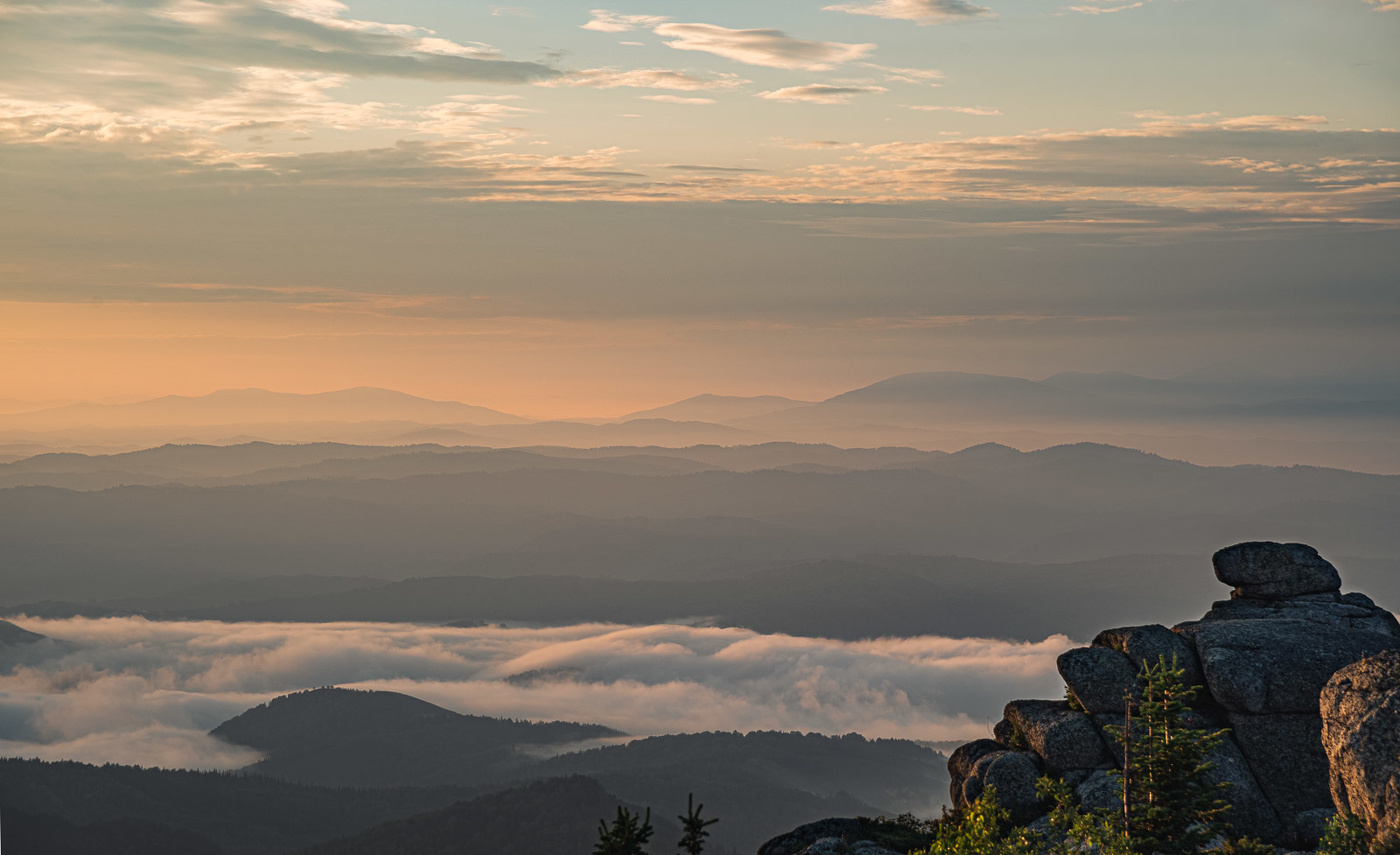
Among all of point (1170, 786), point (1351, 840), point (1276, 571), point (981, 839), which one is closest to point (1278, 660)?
point (1276, 571)

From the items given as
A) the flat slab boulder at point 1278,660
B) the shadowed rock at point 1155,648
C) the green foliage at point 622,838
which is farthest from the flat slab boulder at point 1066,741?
the green foliage at point 622,838

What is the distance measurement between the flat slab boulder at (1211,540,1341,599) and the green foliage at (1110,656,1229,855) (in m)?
24.2

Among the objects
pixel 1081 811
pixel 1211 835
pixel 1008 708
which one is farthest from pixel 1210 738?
pixel 1008 708

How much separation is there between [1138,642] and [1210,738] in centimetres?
1877

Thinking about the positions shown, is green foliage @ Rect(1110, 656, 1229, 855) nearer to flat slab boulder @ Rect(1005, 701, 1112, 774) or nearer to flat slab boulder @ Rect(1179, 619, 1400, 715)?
flat slab boulder @ Rect(1005, 701, 1112, 774)

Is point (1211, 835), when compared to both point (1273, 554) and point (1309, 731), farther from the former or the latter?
point (1273, 554)

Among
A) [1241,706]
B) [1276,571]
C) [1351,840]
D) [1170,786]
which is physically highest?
[1276,571]

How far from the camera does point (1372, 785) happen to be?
77.9ft

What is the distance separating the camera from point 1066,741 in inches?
1876

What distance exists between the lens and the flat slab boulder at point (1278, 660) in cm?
4531

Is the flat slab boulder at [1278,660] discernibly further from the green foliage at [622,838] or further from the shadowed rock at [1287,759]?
the green foliage at [622,838]

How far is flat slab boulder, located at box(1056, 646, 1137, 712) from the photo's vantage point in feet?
157

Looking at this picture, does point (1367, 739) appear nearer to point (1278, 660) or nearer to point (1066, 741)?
point (1278, 660)

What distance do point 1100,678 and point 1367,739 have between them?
25.1 meters
